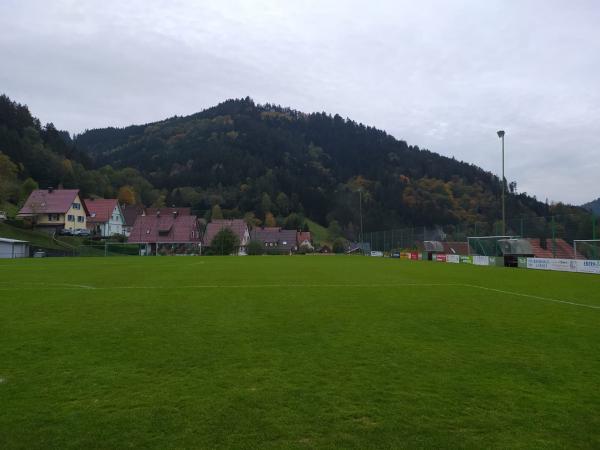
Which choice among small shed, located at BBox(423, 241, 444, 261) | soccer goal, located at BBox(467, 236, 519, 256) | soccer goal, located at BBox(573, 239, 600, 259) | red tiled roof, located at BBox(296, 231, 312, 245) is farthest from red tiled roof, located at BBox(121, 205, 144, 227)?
soccer goal, located at BBox(573, 239, 600, 259)

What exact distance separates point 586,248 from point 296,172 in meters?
140

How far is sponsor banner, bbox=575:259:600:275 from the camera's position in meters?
28.9

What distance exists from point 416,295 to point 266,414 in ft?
39.0

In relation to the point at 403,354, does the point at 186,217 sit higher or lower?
higher

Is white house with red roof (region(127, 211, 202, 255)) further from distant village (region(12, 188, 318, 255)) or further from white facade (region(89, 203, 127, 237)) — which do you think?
white facade (region(89, 203, 127, 237))

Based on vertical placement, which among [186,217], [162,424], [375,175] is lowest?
[162,424]

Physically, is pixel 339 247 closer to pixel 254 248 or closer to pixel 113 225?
pixel 254 248

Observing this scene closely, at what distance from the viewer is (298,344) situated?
8.08m

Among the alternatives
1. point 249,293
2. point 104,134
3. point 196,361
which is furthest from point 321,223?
point 196,361

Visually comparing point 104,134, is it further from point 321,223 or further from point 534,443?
point 534,443

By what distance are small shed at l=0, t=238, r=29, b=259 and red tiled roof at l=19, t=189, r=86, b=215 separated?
20.5 metres

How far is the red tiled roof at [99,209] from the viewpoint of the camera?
89.2 metres

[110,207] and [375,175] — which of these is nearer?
[110,207]

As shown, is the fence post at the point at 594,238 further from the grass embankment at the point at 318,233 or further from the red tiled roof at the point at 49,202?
A: the grass embankment at the point at 318,233
